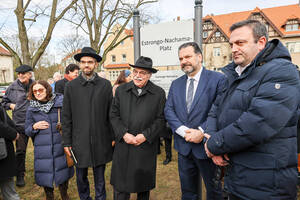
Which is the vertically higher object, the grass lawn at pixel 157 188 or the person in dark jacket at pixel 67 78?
the person in dark jacket at pixel 67 78

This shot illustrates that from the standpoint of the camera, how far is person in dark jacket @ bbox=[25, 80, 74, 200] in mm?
2695

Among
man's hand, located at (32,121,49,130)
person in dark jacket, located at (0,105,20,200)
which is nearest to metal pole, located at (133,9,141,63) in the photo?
man's hand, located at (32,121,49,130)

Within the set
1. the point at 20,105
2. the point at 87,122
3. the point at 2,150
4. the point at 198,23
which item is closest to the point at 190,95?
the point at 198,23

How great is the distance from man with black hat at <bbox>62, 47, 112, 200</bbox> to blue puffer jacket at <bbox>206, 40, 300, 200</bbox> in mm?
1674

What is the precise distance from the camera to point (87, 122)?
2717mm

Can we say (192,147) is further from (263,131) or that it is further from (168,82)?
(168,82)

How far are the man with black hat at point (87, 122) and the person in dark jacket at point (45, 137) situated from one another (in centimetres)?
18

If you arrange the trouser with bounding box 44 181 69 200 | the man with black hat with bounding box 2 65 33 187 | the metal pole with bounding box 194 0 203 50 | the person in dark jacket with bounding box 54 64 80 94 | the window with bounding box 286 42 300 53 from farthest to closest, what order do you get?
the window with bounding box 286 42 300 53 < the person in dark jacket with bounding box 54 64 80 94 < the man with black hat with bounding box 2 65 33 187 < the metal pole with bounding box 194 0 203 50 < the trouser with bounding box 44 181 69 200

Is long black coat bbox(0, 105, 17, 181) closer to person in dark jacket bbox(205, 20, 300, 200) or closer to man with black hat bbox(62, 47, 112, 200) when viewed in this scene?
man with black hat bbox(62, 47, 112, 200)

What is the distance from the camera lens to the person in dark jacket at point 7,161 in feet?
7.79

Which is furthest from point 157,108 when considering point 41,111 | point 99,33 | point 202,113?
point 99,33

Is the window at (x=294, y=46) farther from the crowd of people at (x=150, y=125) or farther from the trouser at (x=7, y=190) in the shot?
the trouser at (x=7, y=190)

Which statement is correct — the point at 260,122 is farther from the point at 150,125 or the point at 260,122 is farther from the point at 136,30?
the point at 136,30

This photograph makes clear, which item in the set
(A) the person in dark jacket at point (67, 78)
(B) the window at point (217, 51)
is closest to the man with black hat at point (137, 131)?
(A) the person in dark jacket at point (67, 78)
